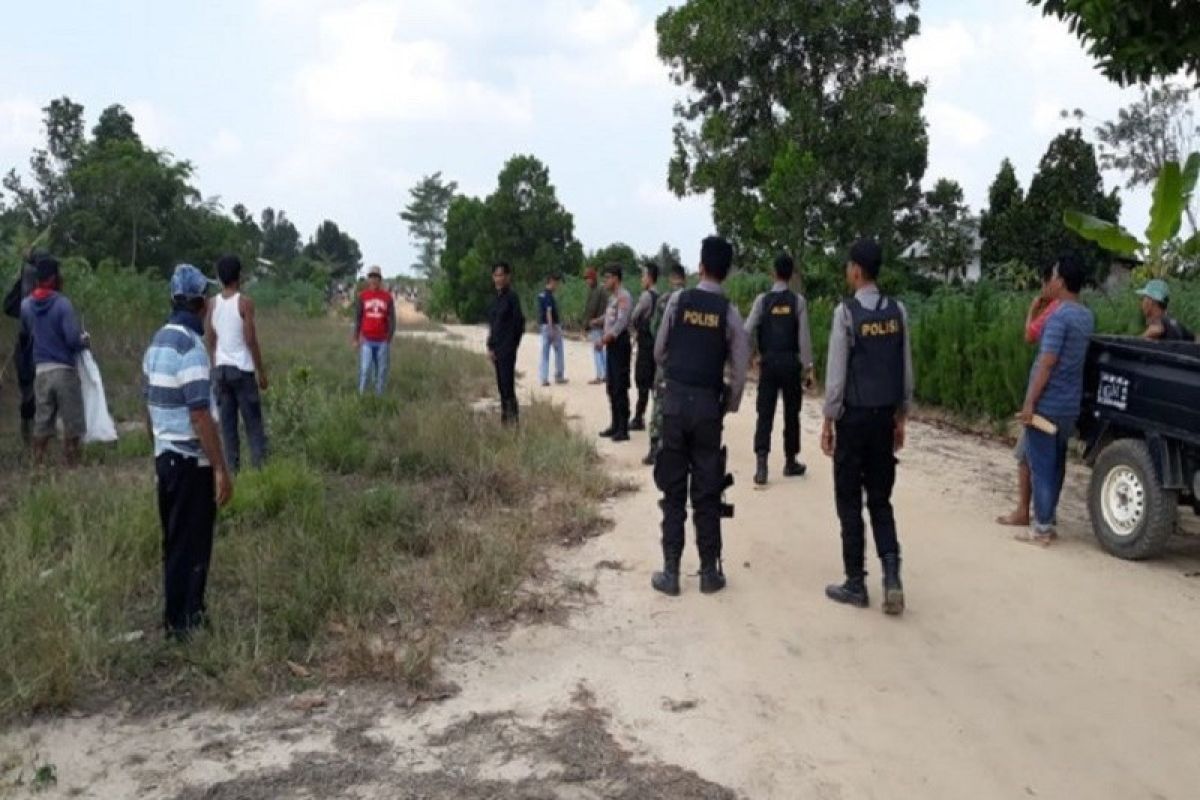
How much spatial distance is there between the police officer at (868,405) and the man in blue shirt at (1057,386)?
5.22 ft

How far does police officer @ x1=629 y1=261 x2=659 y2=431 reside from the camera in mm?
10148

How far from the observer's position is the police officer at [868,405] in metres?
5.40

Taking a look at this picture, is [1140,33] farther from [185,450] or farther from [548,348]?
[548,348]

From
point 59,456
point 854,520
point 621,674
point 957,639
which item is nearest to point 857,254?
point 854,520

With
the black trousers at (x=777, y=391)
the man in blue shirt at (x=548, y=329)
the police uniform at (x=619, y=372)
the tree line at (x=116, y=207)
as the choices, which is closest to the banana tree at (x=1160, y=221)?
the black trousers at (x=777, y=391)

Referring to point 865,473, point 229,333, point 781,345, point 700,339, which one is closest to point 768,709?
point 865,473

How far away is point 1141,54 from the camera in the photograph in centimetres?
610

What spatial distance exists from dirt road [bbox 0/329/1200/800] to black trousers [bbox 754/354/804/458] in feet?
6.58

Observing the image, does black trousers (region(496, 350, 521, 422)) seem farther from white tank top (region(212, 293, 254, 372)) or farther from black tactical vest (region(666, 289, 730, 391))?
black tactical vest (region(666, 289, 730, 391))

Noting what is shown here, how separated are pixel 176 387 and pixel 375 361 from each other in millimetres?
7461

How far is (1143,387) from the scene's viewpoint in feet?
21.2

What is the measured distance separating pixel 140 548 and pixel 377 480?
2.66 metres

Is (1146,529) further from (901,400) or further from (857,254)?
(857,254)

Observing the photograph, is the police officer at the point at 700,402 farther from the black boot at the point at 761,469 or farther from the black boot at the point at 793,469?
the black boot at the point at 793,469
